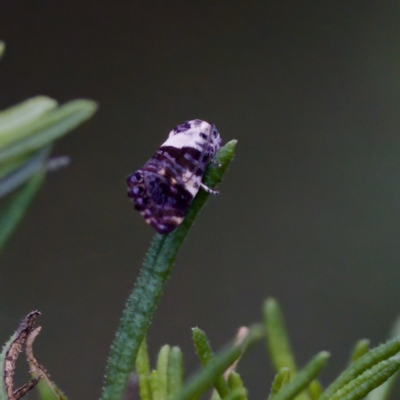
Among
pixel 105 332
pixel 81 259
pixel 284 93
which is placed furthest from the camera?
pixel 284 93

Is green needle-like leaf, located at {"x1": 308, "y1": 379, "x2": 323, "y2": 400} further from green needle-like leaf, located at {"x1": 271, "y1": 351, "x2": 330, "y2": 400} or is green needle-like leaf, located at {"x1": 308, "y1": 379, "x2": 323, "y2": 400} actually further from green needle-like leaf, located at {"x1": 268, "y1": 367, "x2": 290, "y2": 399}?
green needle-like leaf, located at {"x1": 271, "y1": 351, "x2": 330, "y2": 400}

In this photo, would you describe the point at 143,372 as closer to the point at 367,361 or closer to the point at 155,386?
the point at 155,386

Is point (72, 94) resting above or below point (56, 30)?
below

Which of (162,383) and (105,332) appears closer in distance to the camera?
(162,383)

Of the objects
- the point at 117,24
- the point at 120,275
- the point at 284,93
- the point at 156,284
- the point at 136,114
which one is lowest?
the point at 156,284

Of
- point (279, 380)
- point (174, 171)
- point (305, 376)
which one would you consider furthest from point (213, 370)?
point (174, 171)

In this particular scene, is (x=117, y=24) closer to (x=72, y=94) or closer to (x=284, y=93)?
(x=72, y=94)

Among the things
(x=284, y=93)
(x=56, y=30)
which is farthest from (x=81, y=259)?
(x=284, y=93)
